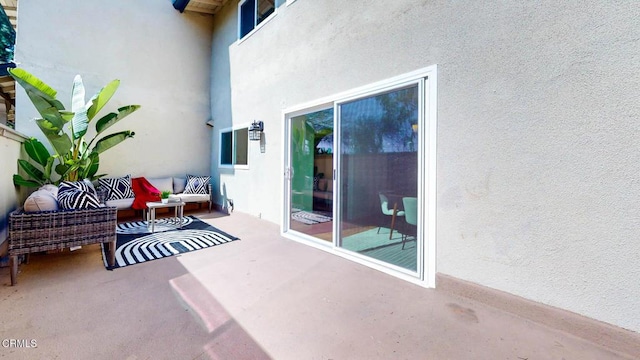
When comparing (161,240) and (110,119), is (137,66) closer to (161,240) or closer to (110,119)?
(110,119)

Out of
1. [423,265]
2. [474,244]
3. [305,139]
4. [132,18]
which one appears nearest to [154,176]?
[132,18]

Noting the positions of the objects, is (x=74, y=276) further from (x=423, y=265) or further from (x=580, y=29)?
(x=580, y=29)

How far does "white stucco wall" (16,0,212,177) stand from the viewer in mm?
5559

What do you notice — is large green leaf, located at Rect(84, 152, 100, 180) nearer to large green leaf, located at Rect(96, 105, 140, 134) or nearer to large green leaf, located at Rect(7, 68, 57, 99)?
large green leaf, located at Rect(96, 105, 140, 134)

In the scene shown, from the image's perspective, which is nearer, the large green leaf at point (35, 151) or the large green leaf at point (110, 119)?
the large green leaf at point (35, 151)

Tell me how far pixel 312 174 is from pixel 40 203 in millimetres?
3542

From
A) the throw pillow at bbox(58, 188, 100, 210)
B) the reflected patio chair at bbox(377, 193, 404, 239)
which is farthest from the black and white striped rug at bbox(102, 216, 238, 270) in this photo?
the reflected patio chair at bbox(377, 193, 404, 239)

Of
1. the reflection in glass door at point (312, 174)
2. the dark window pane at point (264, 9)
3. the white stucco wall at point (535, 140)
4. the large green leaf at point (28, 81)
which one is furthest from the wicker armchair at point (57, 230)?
the dark window pane at point (264, 9)

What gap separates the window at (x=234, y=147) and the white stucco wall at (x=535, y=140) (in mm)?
3922

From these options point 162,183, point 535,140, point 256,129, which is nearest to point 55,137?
point 162,183

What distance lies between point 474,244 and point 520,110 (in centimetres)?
131

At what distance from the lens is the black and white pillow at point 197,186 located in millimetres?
6866

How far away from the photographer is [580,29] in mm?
1981

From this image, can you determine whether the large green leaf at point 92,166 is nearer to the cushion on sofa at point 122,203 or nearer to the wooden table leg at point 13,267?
the cushion on sofa at point 122,203
